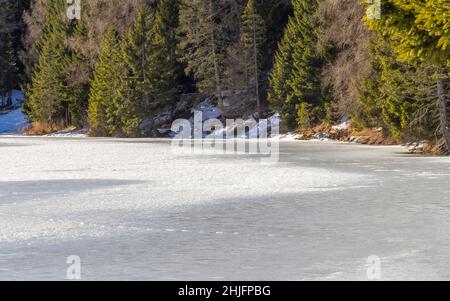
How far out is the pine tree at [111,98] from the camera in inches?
2238

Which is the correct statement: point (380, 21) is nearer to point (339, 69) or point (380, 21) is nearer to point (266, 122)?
point (339, 69)

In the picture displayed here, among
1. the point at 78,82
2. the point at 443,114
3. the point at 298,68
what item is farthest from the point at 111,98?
the point at 443,114

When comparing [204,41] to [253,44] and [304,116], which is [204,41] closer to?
[253,44]

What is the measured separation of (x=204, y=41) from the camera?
56.6m

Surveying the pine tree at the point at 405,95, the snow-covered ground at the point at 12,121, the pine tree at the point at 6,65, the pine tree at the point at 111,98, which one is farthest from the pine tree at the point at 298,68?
the pine tree at the point at 6,65

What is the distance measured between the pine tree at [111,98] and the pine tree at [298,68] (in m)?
12.3

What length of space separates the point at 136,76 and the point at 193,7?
703cm

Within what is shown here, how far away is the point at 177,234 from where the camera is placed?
10.3m

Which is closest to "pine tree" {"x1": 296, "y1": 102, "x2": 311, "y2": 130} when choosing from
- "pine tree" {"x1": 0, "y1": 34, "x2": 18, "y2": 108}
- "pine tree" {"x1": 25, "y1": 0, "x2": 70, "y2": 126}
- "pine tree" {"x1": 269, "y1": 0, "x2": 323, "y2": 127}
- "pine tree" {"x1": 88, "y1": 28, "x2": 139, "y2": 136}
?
"pine tree" {"x1": 269, "y1": 0, "x2": 323, "y2": 127}

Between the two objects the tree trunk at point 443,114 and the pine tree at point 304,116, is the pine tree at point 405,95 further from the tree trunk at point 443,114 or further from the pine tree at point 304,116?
the pine tree at point 304,116

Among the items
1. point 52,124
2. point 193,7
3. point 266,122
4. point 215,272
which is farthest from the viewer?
point 52,124

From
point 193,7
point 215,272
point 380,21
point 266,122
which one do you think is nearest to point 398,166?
point 380,21

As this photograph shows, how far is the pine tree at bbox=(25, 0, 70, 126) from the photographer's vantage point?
68.6 meters
